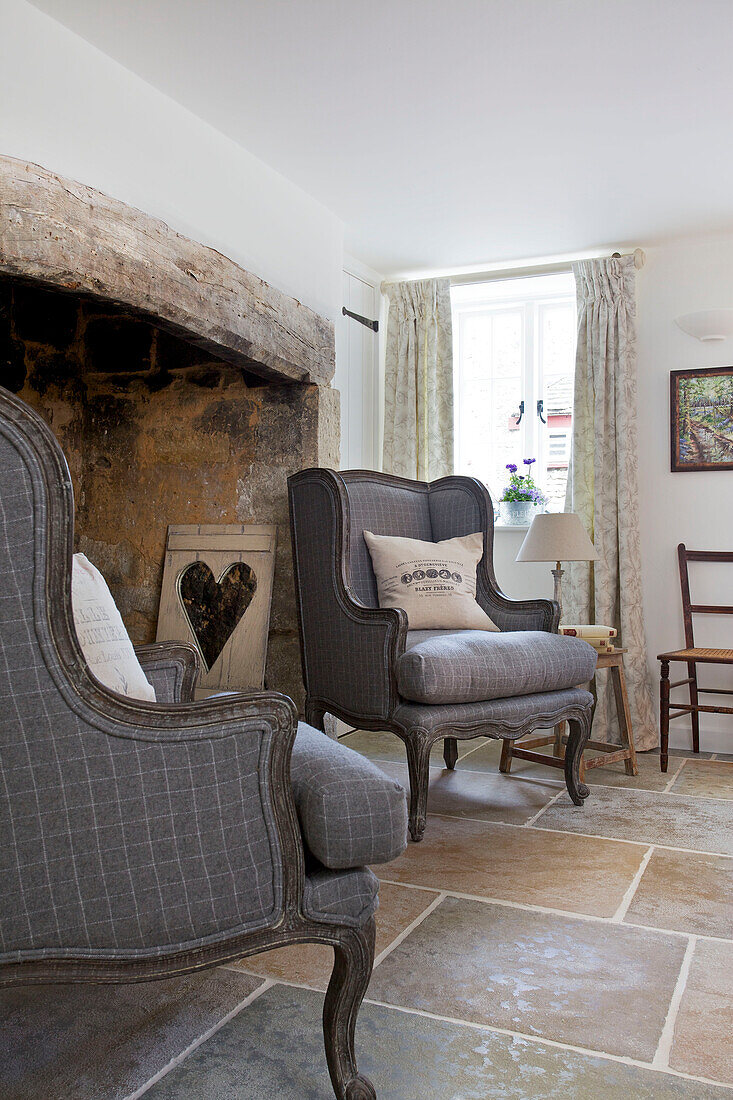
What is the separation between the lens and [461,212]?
391 cm

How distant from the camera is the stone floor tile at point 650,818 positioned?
8.97ft

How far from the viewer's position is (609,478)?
4219 millimetres

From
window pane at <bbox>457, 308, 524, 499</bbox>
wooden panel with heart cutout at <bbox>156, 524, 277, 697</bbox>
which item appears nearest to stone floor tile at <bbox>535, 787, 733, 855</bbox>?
wooden panel with heart cutout at <bbox>156, 524, 277, 697</bbox>

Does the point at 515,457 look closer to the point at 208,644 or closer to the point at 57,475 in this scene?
the point at 208,644

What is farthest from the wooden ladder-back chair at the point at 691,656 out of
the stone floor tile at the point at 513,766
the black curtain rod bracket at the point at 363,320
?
the black curtain rod bracket at the point at 363,320

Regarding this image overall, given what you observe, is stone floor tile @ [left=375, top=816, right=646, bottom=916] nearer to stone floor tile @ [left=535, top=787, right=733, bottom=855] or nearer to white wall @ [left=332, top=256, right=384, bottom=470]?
stone floor tile @ [left=535, top=787, right=733, bottom=855]

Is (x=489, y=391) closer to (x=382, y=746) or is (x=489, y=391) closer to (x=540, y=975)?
(x=382, y=746)

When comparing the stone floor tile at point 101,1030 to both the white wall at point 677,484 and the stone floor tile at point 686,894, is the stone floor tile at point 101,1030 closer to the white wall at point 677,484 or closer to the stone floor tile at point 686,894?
the stone floor tile at point 686,894

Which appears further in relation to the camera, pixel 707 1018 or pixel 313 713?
pixel 313 713

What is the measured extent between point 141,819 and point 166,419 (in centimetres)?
271

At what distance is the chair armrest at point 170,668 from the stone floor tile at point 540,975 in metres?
0.73

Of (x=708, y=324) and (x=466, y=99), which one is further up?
(x=466, y=99)

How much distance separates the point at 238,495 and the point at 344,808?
2.40 m

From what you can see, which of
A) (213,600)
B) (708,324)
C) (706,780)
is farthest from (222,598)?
(708,324)
